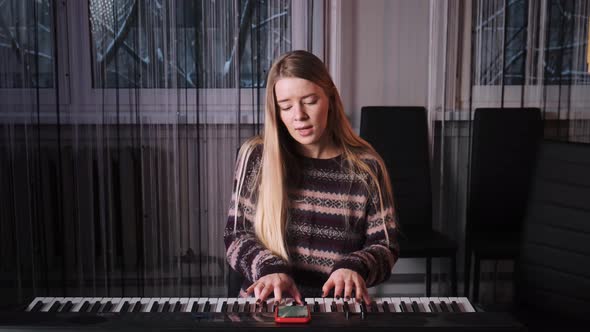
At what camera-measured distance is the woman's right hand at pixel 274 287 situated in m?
1.20

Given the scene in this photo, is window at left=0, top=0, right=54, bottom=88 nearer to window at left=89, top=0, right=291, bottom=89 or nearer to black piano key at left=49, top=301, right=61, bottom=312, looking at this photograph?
window at left=89, top=0, right=291, bottom=89

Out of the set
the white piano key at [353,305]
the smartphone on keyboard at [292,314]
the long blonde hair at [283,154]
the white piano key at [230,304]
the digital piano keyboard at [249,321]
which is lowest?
the white piano key at [230,304]

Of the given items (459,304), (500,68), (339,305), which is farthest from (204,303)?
(500,68)

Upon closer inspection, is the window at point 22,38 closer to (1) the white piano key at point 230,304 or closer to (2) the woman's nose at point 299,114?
(2) the woman's nose at point 299,114

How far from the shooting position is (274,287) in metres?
1.23

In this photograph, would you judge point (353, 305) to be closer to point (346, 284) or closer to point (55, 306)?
point (346, 284)

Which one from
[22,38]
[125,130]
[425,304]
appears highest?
[22,38]

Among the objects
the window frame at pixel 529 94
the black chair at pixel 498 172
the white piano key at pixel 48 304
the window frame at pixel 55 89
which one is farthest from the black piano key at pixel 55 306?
the window frame at pixel 529 94

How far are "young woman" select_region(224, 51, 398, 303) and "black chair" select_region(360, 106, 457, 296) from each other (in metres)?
1.50

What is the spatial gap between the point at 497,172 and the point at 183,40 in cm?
178

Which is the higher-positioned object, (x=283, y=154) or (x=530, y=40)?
(x=530, y=40)

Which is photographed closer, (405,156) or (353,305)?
(353,305)

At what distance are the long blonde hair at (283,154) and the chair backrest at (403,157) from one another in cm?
150

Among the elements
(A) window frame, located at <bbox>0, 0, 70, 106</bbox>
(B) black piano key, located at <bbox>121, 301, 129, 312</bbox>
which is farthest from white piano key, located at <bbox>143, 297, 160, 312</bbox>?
(A) window frame, located at <bbox>0, 0, 70, 106</bbox>
